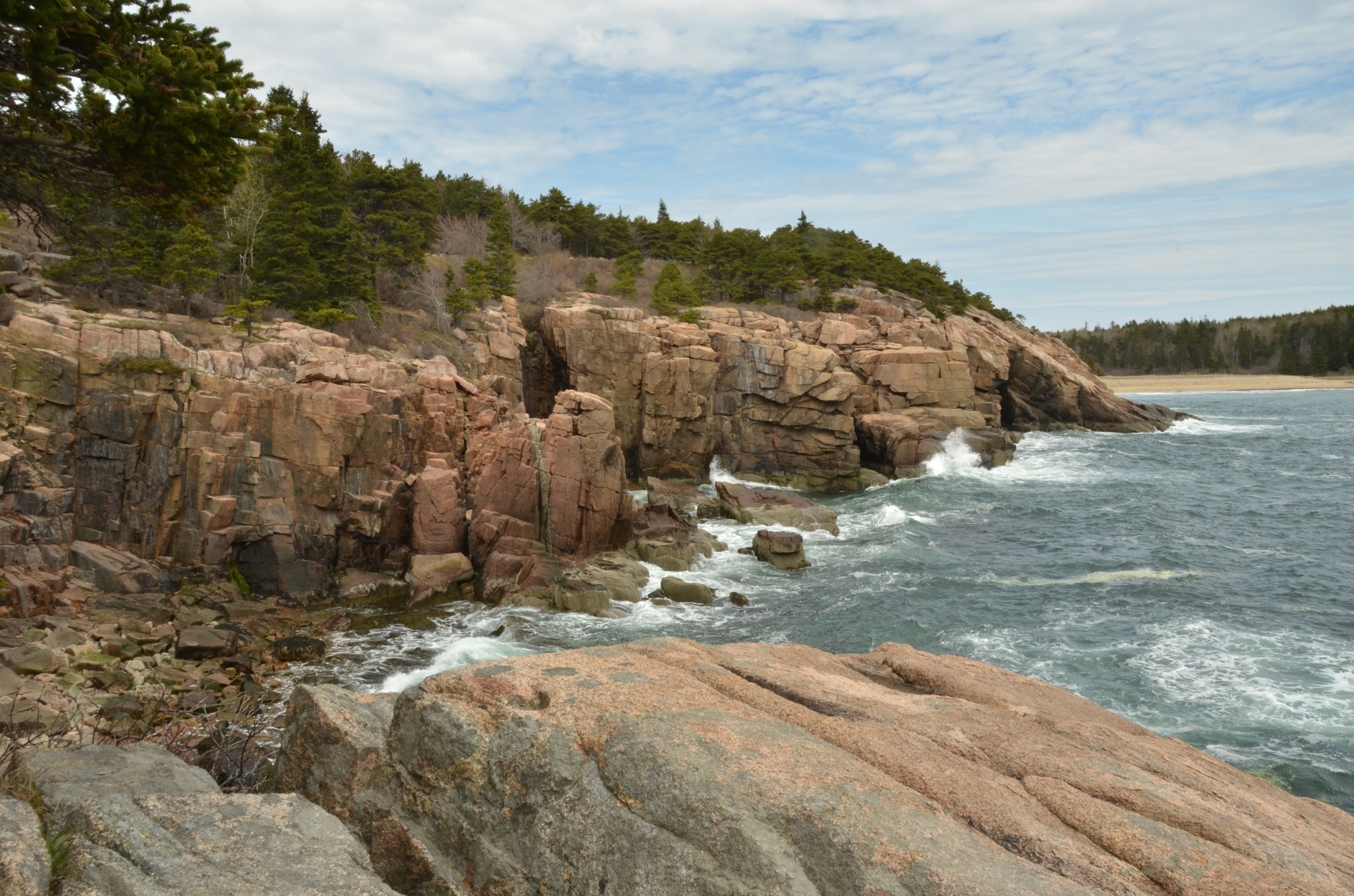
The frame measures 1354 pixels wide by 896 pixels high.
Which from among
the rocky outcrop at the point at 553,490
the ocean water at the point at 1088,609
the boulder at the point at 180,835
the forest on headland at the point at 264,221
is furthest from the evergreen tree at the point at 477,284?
the boulder at the point at 180,835

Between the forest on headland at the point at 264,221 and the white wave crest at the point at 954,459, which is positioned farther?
the white wave crest at the point at 954,459

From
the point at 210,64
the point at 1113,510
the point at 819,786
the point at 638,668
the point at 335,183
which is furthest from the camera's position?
the point at 335,183

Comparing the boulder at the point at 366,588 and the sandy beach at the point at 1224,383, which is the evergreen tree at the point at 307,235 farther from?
the sandy beach at the point at 1224,383

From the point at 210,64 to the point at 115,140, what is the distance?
1.62m

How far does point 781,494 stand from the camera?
3794 cm

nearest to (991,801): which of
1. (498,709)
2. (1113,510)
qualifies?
→ (498,709)

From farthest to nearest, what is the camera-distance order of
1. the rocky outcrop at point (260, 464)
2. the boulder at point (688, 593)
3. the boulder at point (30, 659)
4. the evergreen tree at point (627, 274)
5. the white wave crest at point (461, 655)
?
the evergreen tree at point (627, 274) → the boulder at point (688, 593) → the rocky outcrop at point (260, 464) → the white wave crest at point (461, 655) → the boulder at point (30, 659)

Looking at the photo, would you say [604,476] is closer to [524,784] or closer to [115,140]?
[115,140]

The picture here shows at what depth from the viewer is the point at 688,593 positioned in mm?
25109

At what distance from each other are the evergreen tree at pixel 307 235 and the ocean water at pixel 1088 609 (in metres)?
18.5

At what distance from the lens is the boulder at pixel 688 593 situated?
25.1m

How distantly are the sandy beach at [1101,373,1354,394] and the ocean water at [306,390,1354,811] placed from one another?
Result: 86.6m

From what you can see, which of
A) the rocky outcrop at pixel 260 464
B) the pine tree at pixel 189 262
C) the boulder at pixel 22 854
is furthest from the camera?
the pine tree at pixel 189 262

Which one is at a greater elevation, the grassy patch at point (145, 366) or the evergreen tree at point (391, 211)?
the evergreen tree at point (391, 211)
